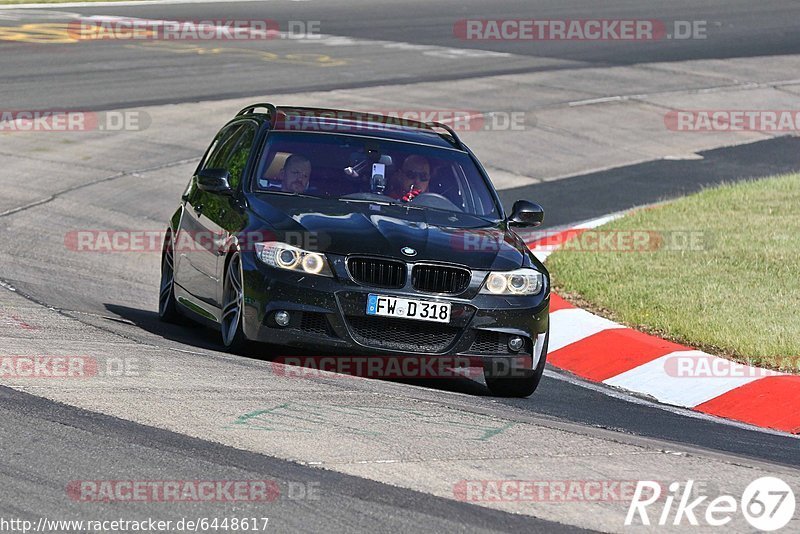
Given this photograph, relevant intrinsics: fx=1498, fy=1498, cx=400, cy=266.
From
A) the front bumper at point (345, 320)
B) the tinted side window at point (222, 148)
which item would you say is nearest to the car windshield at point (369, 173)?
the tinted side window at point (222, 148)

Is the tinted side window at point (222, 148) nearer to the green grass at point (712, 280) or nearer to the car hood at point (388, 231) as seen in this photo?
the car hood at point (388, 231)

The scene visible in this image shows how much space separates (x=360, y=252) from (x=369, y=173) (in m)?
1.37

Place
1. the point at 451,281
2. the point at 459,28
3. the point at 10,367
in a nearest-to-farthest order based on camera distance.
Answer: the point at 10,367, the point at 451,281, the point at 459,28

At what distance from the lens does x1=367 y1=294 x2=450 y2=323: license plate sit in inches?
344

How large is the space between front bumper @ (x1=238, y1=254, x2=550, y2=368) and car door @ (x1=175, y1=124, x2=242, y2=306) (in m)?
0.93

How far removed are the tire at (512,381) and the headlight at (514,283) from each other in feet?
1.18

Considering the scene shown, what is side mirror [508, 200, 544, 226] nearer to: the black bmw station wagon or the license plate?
the black bmw station wagon

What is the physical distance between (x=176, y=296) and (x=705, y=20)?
28.0 m

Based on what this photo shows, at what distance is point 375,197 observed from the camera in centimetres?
989

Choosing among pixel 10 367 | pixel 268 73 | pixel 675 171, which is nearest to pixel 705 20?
pixel 268 73

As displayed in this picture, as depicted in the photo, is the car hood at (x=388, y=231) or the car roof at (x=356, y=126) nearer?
the car hood at (x=388, y=231)

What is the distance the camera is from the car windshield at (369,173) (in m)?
9.94

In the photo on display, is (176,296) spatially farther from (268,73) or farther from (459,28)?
(459,28)

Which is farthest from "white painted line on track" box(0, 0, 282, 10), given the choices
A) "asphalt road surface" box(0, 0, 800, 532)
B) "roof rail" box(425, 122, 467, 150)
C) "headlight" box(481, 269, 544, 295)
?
"headlight" box(481, 269, 544, 295)
